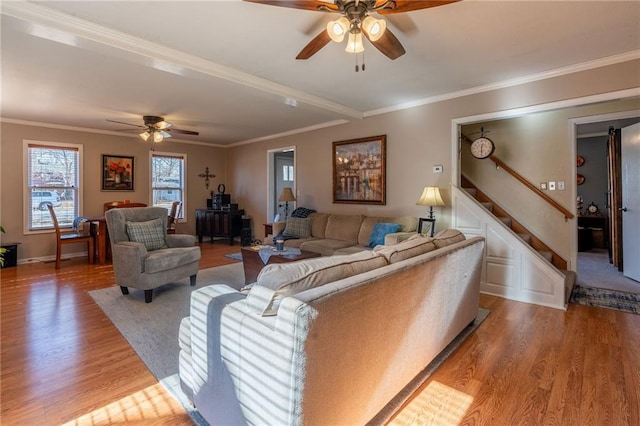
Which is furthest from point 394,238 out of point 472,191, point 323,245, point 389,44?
point 389,44

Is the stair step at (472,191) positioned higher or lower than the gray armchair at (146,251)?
higher

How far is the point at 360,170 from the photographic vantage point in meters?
5.10

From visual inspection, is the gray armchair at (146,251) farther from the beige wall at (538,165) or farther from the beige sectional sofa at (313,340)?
the beige wall at (538,165)

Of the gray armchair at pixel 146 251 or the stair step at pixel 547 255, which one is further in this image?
the stair step at pixel 547 255

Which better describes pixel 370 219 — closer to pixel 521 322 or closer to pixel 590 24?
pixel 521 322

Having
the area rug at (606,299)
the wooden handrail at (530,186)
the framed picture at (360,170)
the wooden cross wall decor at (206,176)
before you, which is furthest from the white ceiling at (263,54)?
the wooden cross wall decor at (206,176)

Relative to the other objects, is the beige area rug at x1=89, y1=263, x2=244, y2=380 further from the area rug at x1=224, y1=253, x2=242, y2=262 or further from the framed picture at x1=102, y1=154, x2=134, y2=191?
the framed picture at x1=102, y1=154, x2=134, y2=191

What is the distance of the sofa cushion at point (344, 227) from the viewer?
477 centimetres

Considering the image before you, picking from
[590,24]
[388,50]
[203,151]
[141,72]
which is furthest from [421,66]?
[203,151]

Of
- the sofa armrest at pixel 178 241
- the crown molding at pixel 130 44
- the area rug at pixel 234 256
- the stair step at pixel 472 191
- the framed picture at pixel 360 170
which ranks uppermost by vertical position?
the crown molding at pixel 130 44

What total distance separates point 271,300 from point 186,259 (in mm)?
2869

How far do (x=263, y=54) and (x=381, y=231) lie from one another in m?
2.54

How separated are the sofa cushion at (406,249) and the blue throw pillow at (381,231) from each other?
1929 millimetres

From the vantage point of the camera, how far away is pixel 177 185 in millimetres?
7230
